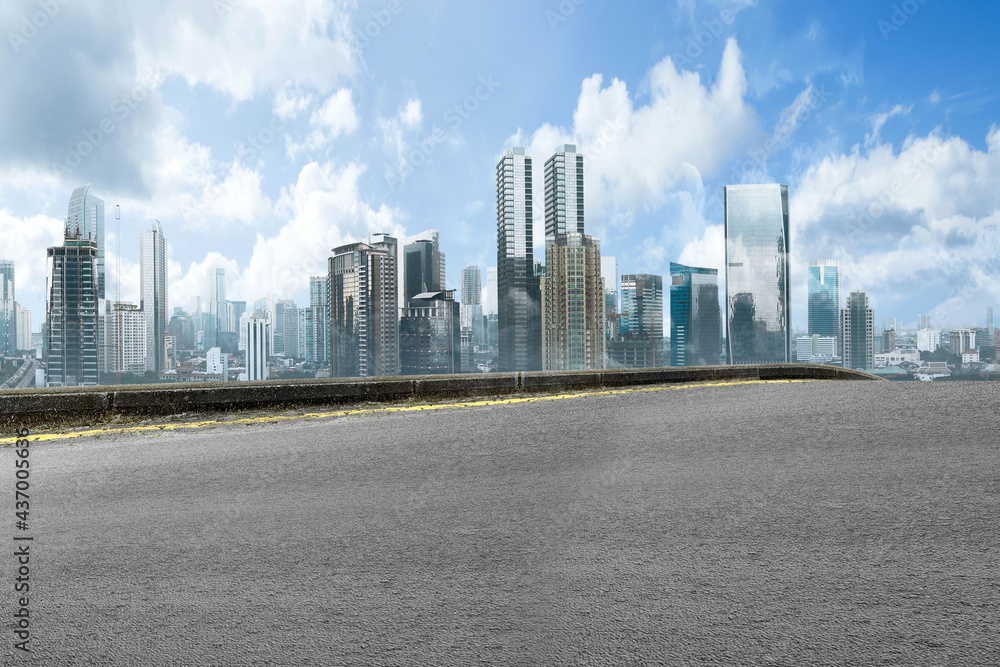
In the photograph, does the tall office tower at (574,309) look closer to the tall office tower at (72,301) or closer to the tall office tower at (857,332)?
the tall office tower at (857,332)

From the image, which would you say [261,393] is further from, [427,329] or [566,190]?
[566,190]

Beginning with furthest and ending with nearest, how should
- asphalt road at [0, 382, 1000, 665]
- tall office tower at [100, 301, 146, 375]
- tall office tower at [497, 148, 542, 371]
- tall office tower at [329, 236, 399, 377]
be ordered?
tall office tower at [497, 148, 542, 371], tall office tower at [329, 236, 399, 377], tall office tower at [100, 301, 146, 375], asphalt road at [0, 382, 1000, 665]

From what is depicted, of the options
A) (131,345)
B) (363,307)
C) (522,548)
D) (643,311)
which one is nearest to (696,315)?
(643,311)

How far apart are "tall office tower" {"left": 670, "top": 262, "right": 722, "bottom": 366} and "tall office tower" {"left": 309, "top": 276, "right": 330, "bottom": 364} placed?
225 feet

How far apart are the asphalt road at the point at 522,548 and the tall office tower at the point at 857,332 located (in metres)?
90.8

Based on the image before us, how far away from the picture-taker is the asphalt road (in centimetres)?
234

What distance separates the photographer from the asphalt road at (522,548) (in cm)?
234

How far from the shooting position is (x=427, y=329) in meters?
121

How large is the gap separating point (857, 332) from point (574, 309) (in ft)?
149

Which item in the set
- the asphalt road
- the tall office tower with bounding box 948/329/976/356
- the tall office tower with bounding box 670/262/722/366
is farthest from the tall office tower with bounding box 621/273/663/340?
the asphalt road

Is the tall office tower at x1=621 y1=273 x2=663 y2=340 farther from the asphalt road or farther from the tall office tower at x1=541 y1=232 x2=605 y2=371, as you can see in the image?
the asphalt road

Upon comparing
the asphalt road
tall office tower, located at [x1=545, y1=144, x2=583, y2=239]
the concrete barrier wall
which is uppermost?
tall office tower, located at [x1=545, y1=144, x2=583, y2=239]

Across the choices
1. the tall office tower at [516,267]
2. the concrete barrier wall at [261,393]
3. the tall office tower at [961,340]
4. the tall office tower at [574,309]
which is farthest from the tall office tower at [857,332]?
the concrete barrier wall at [261,393]

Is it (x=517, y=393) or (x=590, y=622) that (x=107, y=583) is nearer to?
(x=590, y=622)
